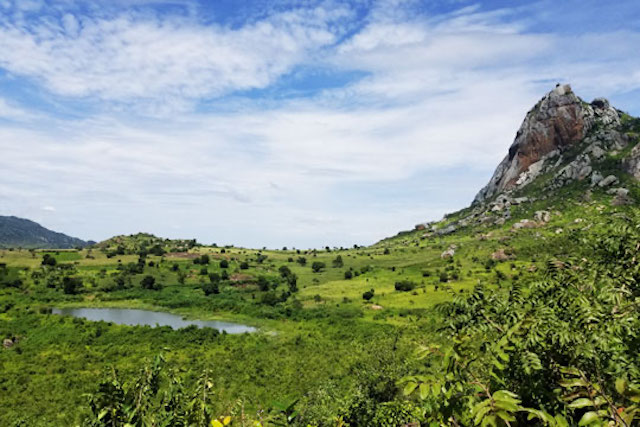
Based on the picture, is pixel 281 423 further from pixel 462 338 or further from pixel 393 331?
pixel 393 331

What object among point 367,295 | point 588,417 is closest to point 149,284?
point 367,295

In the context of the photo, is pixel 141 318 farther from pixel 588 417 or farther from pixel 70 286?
pixel 588 417

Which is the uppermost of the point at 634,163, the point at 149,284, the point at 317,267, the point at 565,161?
the point at 565,161

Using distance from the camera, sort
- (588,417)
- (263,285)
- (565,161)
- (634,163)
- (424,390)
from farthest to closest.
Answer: (565,161) < (634,163) < (263,285) < (424,390) < (588,417)

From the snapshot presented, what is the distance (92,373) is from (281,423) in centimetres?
4555

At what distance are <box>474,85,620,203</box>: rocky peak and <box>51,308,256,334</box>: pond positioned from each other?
6003 inches

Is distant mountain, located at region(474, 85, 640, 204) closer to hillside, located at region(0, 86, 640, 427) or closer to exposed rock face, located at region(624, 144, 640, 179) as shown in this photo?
exposed rock face, located at region(624, 144, 640, 179)

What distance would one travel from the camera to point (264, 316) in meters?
71.9

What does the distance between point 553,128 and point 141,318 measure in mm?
177893

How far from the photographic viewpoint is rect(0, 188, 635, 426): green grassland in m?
29.1

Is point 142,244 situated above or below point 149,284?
above

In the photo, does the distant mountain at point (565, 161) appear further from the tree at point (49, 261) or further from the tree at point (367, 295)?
the tree at point (49, 261)

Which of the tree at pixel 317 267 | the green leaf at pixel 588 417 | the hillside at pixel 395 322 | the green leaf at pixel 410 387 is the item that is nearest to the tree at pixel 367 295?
the hillside at pixel 395 322

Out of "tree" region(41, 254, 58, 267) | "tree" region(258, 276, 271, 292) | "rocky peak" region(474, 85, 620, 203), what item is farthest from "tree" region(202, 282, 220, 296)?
"rocky peak" region(474, 85, 620, 203)
